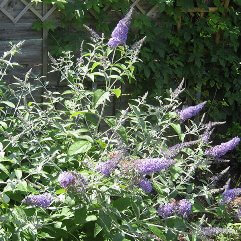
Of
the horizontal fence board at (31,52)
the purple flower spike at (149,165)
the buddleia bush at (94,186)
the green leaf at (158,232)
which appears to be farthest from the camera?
the horizontal fence board at (31,52)

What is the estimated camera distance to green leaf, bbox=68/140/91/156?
3250 mm

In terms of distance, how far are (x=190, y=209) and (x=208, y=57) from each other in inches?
131

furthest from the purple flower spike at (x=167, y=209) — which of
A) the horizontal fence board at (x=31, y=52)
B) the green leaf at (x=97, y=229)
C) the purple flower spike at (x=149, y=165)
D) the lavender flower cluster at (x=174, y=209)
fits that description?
the horizontal fence board at (x=31, y=52)

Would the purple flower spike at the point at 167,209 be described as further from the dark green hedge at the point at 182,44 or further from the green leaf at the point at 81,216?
the dark green hedge at the point at 182,44

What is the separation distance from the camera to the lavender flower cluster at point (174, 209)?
10.5 ft

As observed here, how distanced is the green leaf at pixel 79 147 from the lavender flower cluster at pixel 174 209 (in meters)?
0.48

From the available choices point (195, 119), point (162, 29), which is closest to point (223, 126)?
point (195, 119)

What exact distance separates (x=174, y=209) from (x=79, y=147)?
580 millimetres

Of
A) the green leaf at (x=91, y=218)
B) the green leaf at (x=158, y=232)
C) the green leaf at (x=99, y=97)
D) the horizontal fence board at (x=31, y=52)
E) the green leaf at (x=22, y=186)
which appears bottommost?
the green leaf at (x=158, y=232)

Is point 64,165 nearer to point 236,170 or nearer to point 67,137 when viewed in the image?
point 67,137

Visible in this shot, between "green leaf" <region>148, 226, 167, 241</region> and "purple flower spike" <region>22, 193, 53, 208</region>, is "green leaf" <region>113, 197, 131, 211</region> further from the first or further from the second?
"purple flower spike" <region>22, 193, 53, 208</region>

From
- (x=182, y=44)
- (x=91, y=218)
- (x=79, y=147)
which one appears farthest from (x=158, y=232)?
(x=182, y=44)

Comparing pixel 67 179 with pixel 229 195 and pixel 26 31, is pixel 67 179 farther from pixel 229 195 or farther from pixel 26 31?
pixel 26 31

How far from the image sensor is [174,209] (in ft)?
10.6
